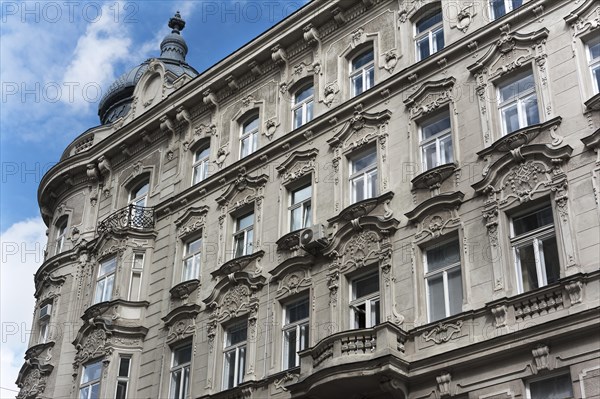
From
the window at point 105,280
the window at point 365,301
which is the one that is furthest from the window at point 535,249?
the window at point 105,280

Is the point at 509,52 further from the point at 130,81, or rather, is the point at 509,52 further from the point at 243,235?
the point at 130,81

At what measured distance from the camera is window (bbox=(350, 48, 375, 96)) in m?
21.7

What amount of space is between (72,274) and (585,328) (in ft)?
57.8

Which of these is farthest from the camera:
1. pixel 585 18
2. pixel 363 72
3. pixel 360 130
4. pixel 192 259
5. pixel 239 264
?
pixel 192 259

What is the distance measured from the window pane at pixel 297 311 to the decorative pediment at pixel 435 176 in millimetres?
3908

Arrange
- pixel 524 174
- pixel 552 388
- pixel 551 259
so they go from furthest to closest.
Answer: pixel 524 174
pixel 551 259
pixel 552 388

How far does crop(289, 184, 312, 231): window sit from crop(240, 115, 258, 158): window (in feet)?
9.05

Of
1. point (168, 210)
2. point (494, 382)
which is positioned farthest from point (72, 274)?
point (494, 382)

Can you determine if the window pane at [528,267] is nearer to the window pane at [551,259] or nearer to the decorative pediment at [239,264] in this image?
the window pane at [551,259]

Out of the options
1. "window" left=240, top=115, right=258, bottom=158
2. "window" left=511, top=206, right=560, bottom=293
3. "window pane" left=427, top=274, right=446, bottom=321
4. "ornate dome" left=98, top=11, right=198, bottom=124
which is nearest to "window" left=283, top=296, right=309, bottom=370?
"window pane" left=427, top=274, right=446, bottom=321

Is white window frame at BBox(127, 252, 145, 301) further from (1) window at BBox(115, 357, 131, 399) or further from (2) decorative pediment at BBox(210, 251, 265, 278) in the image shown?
(2) decorative pediment at BBox(210, 251, 265, 278)

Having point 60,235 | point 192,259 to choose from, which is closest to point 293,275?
point 192,259

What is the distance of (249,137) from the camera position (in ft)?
79.8

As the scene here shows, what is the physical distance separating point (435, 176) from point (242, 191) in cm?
676
